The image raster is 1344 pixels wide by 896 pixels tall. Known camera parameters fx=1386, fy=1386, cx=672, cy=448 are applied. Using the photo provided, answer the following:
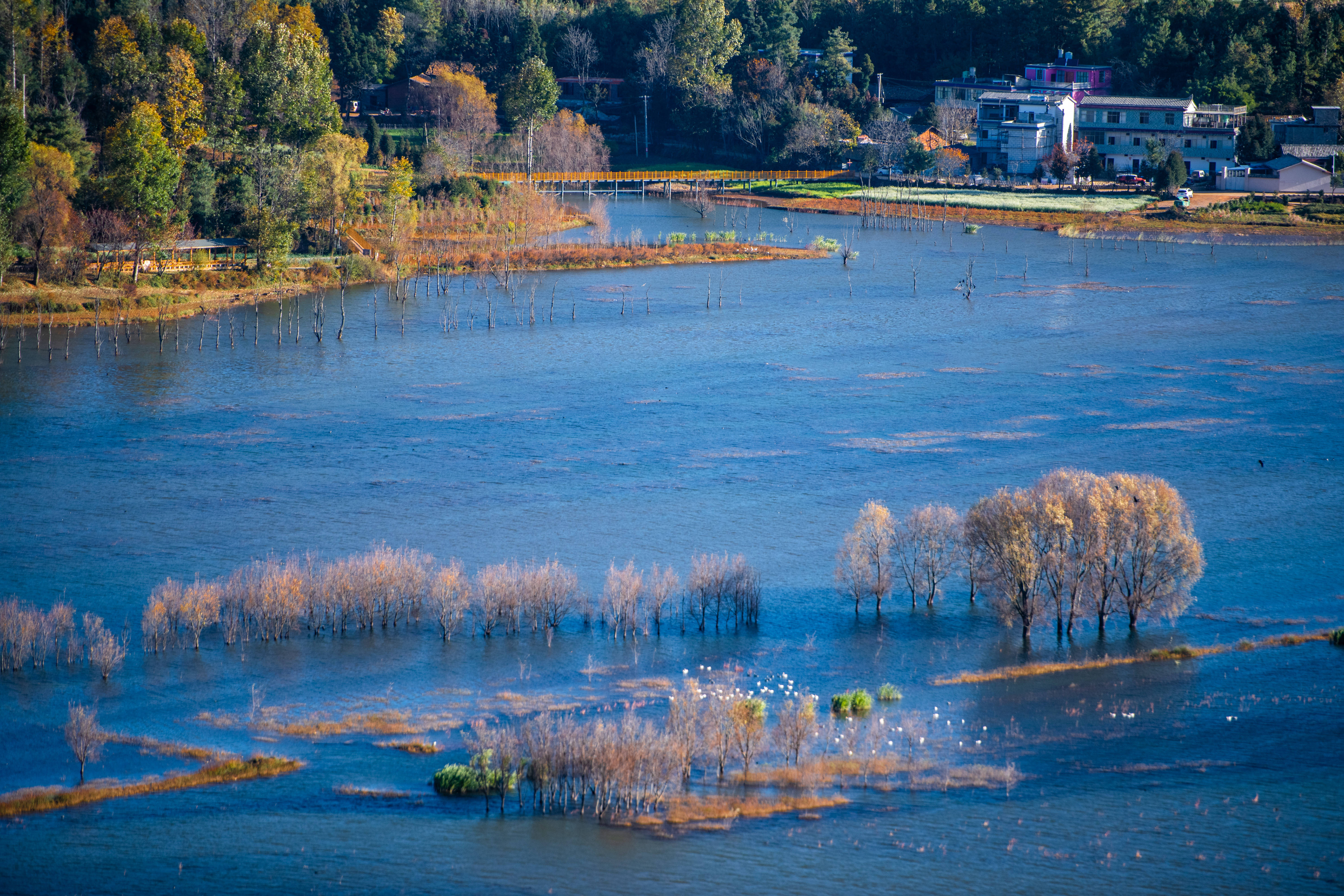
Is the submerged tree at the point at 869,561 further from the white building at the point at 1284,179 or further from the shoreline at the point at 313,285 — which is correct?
the white building at the point at 1284,179

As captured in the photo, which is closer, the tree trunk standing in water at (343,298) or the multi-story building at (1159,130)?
the tree trunk standing in water at (343,298)

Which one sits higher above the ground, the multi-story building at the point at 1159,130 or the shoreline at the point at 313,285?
the multi-story building at the point at 1159,130

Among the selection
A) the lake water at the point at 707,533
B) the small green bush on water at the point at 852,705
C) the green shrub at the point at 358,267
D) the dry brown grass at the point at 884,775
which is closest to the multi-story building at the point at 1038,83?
the lake water at the point at 707,533

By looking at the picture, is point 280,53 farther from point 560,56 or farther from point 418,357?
point 560,56

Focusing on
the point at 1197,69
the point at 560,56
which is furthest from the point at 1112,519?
the point at 560,56

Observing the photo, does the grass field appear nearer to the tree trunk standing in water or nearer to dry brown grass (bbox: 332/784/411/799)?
the tree trunk standing in water

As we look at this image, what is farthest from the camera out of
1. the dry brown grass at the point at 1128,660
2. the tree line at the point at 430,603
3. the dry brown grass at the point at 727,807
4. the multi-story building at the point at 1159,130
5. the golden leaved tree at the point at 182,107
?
the multi-story building at the point at 1159,130

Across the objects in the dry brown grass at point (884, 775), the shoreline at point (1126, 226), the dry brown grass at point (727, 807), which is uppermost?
the shoreline at point (1126, 226)

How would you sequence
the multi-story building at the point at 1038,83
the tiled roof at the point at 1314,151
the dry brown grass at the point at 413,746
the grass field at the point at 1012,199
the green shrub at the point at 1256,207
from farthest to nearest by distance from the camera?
the multi-story building at the point at 1038,83 → the tiled roof at the point at 1314,151 → the grass field at the point at 1012,199 → the green shrub at the point at 1256,207 → the dry brown grass at the point at 413,746
